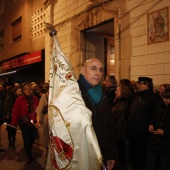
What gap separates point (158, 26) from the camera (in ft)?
21.7

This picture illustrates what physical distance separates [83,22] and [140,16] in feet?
10.4

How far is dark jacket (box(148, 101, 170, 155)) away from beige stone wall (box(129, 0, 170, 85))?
2486 millimetres

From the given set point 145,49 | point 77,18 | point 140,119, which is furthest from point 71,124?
point 77,18

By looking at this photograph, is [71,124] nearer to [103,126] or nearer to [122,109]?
[103,126]

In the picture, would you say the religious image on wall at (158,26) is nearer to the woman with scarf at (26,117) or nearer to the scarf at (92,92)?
the woman with scarf at (26,117)

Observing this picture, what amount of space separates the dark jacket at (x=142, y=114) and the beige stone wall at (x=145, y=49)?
6.93 ft

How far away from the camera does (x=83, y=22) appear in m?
9.85

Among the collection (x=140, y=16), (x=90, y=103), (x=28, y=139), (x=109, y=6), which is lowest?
(x=28, y=139)

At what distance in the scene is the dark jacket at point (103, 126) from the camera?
2.50 metres

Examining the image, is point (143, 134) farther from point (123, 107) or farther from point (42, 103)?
point (42, 103)

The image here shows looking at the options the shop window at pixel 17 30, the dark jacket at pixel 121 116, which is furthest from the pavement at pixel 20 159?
the shop window at pixel 17 30

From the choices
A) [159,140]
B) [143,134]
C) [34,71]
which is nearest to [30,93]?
[143,134]

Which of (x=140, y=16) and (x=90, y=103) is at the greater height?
(x=140, y=16)

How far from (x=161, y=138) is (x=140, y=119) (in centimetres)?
57
